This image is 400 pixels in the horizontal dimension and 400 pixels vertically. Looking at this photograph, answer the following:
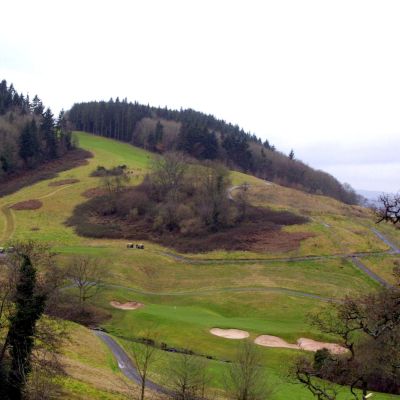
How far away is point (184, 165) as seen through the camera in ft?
336

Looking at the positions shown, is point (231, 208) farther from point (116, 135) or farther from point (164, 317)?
point (116, 135)

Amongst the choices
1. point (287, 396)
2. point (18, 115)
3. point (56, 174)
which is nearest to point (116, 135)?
point (18, 115)

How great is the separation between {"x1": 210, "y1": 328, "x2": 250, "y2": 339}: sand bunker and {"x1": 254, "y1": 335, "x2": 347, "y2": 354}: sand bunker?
1853 millimetres

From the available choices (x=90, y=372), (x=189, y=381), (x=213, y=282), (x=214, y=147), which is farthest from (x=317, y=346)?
(x=214, y=147)

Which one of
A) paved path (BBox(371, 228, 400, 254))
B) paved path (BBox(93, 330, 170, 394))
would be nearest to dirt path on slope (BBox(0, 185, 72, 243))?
paved path (BBox(93, 330, 170, 394))

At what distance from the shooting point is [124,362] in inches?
1515

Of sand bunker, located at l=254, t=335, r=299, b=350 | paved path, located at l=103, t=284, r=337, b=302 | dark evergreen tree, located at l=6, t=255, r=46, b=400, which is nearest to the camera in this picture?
dark evergreen tree, located at l=6, t=255, r=46, b=400

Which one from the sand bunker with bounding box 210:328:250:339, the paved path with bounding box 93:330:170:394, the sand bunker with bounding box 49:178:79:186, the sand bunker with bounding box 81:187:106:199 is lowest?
the paved path with bounding box 93:330:170:394

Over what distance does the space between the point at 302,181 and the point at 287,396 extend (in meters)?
139

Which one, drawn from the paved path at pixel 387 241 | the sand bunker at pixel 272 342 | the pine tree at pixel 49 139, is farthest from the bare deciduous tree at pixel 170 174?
the sand bunker at pixel 272 342

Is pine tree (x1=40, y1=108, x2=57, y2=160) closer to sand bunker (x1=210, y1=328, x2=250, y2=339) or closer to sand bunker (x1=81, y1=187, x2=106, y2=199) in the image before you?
sand bunker (x1=81, y1=187, x2=106, y2=199)

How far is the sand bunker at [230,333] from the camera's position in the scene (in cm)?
4628

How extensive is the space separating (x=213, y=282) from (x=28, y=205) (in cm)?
5450

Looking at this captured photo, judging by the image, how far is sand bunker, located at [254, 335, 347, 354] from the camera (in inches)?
1735
